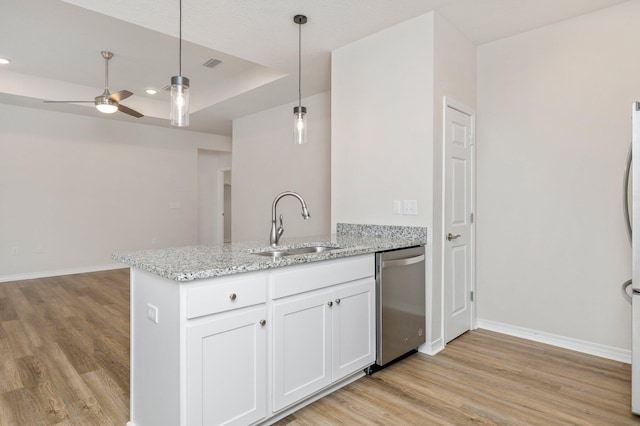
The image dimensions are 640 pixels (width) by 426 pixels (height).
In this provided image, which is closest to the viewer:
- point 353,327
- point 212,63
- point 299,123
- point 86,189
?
point 353,327

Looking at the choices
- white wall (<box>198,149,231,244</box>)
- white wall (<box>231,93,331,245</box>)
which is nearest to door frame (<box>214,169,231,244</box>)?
white wall (<box>198,149,231,244</box>)

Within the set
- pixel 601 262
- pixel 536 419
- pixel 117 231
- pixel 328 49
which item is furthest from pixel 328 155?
pixel 117 231

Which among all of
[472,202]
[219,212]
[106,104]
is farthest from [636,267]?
[219,212]

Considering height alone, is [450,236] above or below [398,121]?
below

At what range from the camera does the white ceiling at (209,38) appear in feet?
9.09

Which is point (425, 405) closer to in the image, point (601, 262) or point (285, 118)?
point (601, 262)

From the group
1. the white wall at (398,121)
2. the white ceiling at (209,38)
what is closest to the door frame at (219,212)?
the white ceiling at (209,38)

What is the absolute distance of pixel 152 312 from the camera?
174cm

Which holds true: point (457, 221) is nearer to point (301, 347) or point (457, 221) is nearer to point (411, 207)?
point (411, 207)

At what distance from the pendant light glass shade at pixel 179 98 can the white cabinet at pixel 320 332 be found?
102 cm

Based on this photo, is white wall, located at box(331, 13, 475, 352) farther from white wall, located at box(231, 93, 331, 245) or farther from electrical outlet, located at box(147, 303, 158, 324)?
electrical outlet, located at box(147, 303, 158, 324)

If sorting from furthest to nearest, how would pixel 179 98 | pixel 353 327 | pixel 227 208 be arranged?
pixel 227 208
pixel 353 327
pixel 179 98

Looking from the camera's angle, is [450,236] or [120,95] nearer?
[450,236]

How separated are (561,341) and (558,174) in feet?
4.50
